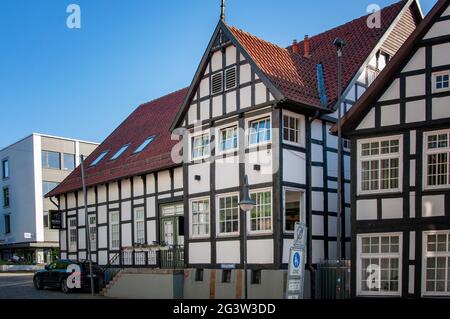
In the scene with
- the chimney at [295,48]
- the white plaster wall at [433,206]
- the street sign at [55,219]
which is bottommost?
the white plaster wall at [433,206]

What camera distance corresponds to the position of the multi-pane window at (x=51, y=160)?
5534 cm

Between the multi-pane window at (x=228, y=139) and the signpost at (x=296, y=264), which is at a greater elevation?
the multi-pane window at (x=228, y=139)

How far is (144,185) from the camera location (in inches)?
997

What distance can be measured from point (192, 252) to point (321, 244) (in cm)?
491

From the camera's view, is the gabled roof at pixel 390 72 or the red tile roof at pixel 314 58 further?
the red tile roof at pixel 314 58

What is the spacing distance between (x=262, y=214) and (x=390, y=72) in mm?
6054

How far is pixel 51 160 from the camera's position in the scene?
184 ft

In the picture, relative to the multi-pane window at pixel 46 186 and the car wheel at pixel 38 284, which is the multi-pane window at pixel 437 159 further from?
the multi-pane window at pixel 46 186

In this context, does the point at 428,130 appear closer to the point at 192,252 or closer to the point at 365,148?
the point at 365,148

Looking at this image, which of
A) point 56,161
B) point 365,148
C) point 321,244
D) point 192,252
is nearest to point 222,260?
point 192,252

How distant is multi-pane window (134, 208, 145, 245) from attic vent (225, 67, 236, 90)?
8.28 m

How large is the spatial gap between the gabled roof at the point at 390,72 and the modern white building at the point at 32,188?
4288 cm

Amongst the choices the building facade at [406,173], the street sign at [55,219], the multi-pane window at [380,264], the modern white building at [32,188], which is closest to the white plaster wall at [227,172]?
the building facade at [406,173]
